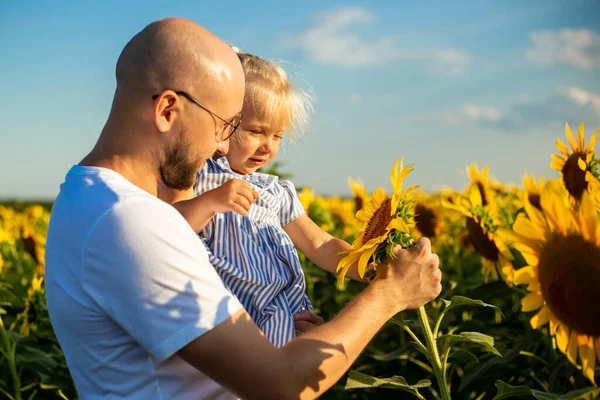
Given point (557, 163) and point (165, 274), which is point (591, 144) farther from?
point (165, 274)

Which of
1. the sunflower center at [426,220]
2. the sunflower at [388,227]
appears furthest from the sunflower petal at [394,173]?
the sunflower center at [426,220]

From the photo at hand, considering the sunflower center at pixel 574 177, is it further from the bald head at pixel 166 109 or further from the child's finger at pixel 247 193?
the bald head at pixel 166 109

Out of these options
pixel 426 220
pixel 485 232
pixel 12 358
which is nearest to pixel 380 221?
pixel 485 232

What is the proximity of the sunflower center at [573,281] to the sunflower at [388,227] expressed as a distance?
1.38 ft

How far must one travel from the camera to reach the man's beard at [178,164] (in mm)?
2023

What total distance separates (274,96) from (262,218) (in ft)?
1.71

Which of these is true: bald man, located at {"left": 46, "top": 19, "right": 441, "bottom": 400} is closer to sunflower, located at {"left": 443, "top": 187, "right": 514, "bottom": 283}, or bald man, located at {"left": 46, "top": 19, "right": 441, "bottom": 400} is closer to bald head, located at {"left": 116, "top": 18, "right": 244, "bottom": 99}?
bald head, located at {"left": 116, "top": 18, "right": 244, "bottom": 99}

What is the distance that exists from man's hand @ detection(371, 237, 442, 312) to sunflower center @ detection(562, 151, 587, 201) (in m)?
0.97

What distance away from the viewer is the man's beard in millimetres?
2023

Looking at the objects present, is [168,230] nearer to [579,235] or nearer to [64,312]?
[64,312]

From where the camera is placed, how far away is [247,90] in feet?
9.34

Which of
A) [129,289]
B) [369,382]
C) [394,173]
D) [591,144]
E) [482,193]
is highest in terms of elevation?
[591,144]

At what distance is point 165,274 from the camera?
167 cm

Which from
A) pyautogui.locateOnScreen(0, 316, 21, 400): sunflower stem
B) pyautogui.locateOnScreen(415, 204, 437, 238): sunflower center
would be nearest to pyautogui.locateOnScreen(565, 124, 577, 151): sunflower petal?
pyautogui.locateOnScreen(415, 204, 437, 238): sunflower center
